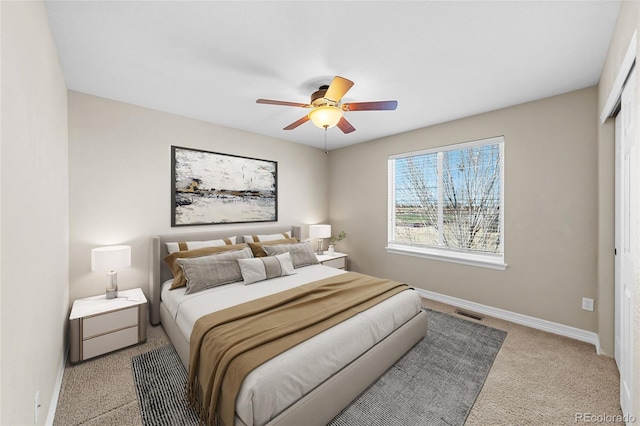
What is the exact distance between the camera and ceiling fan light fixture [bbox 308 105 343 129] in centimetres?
233

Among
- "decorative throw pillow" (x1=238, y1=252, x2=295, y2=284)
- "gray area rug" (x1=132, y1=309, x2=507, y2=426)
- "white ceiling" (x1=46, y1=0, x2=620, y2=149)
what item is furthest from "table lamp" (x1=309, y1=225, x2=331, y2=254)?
"gray area rug" (x1=132, y1=309, x2=507, y2=426)

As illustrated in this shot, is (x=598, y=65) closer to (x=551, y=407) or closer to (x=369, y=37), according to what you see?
(x=369, y=37)

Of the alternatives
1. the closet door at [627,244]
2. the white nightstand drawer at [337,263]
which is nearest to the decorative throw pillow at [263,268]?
the white nightstand drawer at [337,263]

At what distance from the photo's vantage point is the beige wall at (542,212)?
270 cm

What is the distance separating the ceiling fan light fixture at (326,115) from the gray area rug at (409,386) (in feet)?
7.47

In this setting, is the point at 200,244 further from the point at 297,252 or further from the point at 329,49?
the point at 329,49

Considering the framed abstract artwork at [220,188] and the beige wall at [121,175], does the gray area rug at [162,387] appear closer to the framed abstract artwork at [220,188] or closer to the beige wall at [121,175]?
the beige wall at [121,175]

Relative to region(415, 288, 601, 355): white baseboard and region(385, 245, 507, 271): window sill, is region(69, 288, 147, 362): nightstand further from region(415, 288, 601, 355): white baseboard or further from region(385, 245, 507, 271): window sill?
region(415, 288, 601, 355): white baseboard

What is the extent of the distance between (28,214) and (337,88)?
202 centimetres

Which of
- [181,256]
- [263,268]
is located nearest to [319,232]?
[263,268]

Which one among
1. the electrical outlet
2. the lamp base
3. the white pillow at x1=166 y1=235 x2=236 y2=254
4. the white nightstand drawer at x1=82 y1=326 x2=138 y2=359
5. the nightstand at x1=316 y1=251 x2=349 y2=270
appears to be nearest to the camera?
the electrical outlet

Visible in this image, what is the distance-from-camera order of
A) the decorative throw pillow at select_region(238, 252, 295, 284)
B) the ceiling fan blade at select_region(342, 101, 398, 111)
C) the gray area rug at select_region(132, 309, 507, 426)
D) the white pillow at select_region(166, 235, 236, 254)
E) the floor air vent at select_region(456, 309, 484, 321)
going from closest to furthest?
the gray area rug at select_region(132, 309, 507, 426) < the ceiling fan blade at select_region(342, 101, 398, 111) < the decorative throw pillow at select_region(238, 252, 295, 284) < the white pillow at select_region(166, 235, 236, 254) < the floor air vent at select_region(456, 309, 484, 321)

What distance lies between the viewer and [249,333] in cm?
178

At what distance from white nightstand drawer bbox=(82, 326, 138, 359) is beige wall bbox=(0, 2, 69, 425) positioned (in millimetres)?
302
